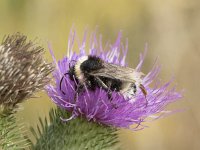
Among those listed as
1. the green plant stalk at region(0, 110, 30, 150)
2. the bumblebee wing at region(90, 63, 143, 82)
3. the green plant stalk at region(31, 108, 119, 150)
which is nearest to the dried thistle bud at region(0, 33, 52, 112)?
the green plant stalk at region(0, 110, 30, 150)

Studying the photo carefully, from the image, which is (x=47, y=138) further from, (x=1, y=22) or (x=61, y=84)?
(x=1, y=22)

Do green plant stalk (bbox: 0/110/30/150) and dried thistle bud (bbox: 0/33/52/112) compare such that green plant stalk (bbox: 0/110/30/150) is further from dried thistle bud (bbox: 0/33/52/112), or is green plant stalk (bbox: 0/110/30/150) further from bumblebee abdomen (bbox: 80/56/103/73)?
bumblebee abdomen (bbox: 80/56/103/73)

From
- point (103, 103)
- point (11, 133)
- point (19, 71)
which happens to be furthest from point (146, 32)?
point (19, 71)

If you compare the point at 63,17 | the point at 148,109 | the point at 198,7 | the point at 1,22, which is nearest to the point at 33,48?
the point at 148,109

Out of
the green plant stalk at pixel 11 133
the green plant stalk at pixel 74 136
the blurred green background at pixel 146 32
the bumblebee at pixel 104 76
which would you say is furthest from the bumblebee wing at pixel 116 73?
the blurred green background at pixel 146 32

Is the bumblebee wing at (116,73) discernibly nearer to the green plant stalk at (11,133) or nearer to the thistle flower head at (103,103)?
the thistle flower head at (103,103)
